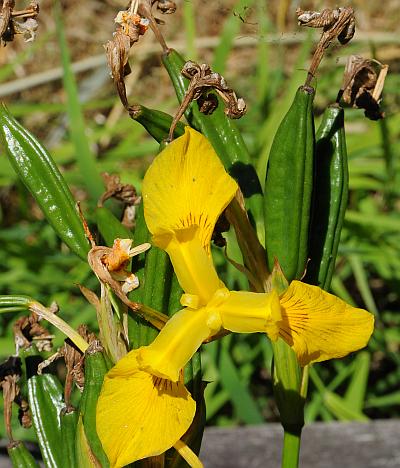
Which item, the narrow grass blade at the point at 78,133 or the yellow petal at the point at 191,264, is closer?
the yellow petal at the point at 191,264

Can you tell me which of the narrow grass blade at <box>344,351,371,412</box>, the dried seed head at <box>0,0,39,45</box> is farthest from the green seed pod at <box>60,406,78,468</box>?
the narrow grass blade at <box>344,351,371,412</box>

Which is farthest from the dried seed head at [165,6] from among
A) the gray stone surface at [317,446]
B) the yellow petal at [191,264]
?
the gray stone surface at [317,446]

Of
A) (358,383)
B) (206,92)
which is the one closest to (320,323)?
(206,92)

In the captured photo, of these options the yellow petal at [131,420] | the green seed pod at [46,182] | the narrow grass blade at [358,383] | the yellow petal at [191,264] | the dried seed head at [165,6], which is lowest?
the narrow grass blade at [358,383]

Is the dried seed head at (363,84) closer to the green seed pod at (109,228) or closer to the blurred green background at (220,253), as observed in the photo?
the green seed pod at (109,228)

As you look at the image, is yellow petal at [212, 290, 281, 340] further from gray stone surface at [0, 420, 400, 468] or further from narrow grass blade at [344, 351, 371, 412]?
narrow grass blade at [344, 351, 371, 412]

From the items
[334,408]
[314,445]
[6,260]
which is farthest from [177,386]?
[6,260]
